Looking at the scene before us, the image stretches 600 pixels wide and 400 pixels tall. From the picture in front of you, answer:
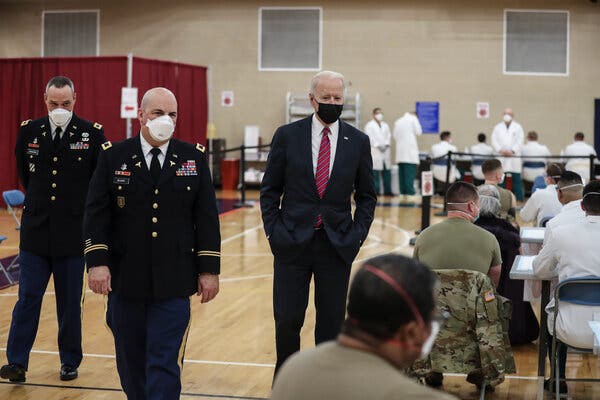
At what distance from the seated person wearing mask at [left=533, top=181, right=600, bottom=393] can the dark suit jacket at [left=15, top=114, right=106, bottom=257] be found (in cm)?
262

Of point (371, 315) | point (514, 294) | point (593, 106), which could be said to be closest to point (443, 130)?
point (593, 106)

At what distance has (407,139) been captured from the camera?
18.0m

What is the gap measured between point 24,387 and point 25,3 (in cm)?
1731

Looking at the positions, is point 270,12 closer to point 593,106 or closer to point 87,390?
point 593,106

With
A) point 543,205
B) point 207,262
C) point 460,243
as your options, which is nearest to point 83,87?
point 543,205

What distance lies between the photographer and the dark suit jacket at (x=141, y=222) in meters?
3.90

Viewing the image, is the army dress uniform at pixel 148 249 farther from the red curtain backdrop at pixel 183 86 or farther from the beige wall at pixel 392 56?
the beige wall at pixel 392 56

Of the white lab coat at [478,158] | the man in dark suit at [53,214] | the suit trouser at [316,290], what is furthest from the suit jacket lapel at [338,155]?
the white lab coat at [478,158]

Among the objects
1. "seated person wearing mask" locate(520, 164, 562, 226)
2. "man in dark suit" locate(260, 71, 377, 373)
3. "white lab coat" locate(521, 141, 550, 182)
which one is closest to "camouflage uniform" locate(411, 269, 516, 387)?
"man in dark suit" locate(260, 71, 377, 373)

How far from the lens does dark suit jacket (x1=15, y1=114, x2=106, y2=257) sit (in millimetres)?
5230

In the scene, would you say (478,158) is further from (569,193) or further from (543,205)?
(569,193)

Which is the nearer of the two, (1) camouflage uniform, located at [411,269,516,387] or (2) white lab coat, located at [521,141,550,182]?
(1) camouflage uniform, located at [411,269,516,387]

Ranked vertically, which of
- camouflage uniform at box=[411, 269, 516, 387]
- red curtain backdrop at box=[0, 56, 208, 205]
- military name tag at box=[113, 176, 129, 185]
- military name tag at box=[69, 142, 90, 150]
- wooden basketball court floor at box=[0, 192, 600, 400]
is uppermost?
red curtain backdrop at box=[0, 56, 208, 205]

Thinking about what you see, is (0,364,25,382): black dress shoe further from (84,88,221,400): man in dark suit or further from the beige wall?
the beige wall
